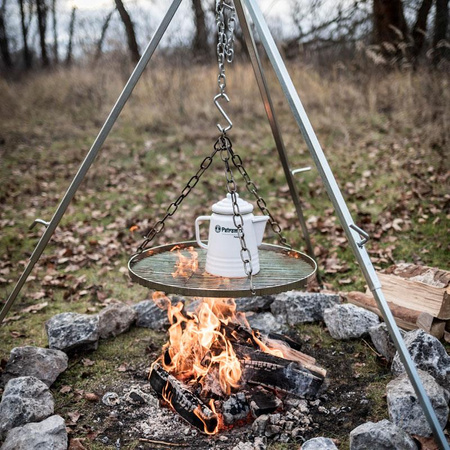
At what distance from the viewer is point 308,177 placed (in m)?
6.57

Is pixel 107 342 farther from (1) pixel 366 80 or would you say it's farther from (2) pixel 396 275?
(1) pixel 366 80

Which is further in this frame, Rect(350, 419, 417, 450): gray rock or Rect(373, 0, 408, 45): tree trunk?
Rect(373, 0, 408, 45): tree trunk

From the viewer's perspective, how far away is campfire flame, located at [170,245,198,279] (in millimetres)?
2267

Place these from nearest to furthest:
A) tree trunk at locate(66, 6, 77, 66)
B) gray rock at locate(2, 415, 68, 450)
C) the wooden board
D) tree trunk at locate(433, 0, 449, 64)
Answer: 1. the wooden board
2. gray rock at locate(2, 415, 68, 450)
3. tree trunk at locate(433, 0, 449, 64)
4. tree trunk at locate(66, 6, 77, 66)

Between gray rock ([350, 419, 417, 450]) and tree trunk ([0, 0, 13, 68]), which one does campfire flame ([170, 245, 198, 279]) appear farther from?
tree trunk ([0, 0, 13, 68])

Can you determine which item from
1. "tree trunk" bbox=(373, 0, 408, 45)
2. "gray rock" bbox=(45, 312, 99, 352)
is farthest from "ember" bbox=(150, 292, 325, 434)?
"tree trunk" bbox=(373, 0, 408, 45)

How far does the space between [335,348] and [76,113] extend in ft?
28.1

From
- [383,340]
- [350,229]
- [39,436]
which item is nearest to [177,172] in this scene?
[383,340]

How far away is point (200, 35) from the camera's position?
A: 34.2 ft

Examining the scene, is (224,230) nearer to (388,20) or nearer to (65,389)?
(65,389)

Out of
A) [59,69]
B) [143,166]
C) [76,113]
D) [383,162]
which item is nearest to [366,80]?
[383,162]

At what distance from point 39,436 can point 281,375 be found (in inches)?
47.3

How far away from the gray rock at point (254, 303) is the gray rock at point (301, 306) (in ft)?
0.18

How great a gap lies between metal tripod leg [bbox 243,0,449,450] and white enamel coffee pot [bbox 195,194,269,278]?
1.15 ft
